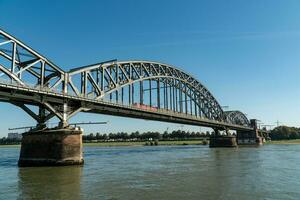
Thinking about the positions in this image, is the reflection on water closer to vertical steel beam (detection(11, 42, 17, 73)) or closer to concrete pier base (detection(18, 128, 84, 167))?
concrete pier base (detection(18, 128, 84, 167))

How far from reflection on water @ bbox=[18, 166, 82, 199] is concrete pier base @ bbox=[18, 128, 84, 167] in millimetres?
6989

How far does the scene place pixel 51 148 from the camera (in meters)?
39.0

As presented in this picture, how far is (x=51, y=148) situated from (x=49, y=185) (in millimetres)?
14982

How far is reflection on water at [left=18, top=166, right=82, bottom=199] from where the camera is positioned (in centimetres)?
2069

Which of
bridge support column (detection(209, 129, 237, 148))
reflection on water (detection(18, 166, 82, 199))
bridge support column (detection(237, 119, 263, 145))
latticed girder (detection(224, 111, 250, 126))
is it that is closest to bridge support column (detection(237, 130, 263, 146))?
bridge support column (detection(237, 119, 263, 145))

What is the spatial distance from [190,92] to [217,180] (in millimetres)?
82504

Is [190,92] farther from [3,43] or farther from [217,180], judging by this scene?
[217,180]

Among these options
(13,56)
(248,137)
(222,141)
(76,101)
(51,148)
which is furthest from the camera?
(248,137)

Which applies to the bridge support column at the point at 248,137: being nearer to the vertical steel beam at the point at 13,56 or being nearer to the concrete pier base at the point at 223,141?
the concrete pier base at the point at 223,141

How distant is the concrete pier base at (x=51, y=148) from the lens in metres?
38.9

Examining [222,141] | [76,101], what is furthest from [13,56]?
[222,141]

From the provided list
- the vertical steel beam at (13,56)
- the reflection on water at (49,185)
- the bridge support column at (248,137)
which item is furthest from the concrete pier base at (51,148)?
the bridge support column at (248,137)

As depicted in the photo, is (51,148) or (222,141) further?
(222,141)

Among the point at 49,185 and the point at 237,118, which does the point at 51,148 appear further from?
the point at 237,118
